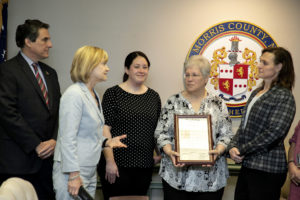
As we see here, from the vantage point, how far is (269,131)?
8.08ft

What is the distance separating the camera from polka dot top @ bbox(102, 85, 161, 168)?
2834 millimetres

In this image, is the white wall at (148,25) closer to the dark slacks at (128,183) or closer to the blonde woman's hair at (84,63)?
the dark slacks at (128,183)

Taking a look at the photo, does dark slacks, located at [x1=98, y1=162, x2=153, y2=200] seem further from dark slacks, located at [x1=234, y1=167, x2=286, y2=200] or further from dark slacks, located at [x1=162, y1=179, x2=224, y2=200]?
dark slacks, located at [x1=234, y1=167, x2=286, y2=200]

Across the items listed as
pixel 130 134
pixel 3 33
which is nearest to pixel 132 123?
pixel 130 134

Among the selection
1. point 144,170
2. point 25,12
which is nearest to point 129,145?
point 144,170

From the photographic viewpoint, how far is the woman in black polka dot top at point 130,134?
2.83 meters

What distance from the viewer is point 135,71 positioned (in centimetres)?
291

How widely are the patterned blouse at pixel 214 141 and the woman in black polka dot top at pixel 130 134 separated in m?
0.18

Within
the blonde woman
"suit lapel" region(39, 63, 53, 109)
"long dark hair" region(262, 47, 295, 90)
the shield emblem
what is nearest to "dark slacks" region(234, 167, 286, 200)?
"long dark hair" region(262, 47, 295, 90)

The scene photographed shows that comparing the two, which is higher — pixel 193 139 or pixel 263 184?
pixel 193 139

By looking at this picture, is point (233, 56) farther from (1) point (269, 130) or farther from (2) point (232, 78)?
(1) point (269, 130)

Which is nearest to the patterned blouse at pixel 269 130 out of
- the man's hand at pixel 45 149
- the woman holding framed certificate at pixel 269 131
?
the woman holding framed certificate at pixel 269 131

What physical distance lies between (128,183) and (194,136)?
29.0 inches

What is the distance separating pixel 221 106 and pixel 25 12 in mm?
2216
